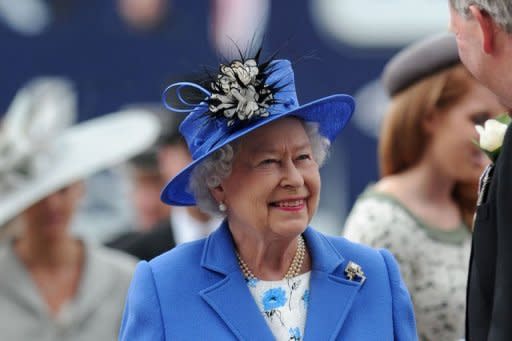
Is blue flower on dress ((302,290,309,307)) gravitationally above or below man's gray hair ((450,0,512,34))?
below

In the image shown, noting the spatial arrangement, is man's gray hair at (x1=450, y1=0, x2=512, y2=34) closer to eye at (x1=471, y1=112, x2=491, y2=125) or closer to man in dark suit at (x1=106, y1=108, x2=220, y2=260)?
eye at (x1=471, y1=112, x2=491, y2=125)

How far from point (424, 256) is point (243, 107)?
1.39 meters

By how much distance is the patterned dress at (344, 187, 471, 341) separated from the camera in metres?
4.75

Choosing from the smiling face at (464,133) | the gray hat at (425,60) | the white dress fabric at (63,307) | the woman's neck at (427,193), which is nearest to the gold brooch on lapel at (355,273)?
the woman's neck at (427,193)

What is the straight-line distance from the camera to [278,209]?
→ 12.2ft

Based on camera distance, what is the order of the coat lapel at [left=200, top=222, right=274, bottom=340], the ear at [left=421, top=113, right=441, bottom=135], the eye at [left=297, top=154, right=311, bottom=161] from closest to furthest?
the coat lapel at [left=200, top=222, right=274, bottom=340], the eye at [left=297, top=154, right=311, bottom=161], the ear at [left=421, top=113, right=441, bottom=135]

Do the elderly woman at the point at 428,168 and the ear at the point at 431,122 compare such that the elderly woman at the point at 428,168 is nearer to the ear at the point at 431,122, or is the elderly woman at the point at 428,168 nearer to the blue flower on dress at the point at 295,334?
the ear at the point at 431,122

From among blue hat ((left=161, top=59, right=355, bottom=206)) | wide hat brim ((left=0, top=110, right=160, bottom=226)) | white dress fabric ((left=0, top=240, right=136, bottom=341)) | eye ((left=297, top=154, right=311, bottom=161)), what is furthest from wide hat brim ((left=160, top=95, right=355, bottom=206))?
wide hat brim ((left=0, top=110, right=160, bottom=226))

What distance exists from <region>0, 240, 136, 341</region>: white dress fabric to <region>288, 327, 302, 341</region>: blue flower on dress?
252 centimetres

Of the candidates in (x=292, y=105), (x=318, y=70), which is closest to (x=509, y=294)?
(x=292, y=105)

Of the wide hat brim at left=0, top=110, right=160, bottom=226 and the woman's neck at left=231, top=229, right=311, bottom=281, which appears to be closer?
the woman's neck at left=231, top=229, right=311, bottom=281

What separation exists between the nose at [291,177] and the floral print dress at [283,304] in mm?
298

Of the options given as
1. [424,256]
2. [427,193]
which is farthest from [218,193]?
[427,193]

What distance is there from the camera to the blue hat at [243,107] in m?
3.73
